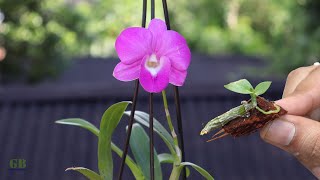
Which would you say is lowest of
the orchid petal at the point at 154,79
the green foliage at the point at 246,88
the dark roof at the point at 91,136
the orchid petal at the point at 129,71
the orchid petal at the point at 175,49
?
the dark roof at the point at 91,136

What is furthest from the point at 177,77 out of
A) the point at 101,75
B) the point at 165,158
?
the point at 101,75

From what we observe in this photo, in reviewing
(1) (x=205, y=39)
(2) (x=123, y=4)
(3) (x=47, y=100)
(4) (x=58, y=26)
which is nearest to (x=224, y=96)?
(3) (x=47, y=100)

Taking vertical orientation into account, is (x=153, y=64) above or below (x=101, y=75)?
below

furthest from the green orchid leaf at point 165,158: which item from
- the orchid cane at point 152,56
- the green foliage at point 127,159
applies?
the orchid cane at point 152,56

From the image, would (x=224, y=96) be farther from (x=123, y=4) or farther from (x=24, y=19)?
(x=123, y=4)

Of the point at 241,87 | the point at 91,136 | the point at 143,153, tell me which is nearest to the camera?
the point at 241,87

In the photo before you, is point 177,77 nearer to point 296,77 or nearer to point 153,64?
point 153,64

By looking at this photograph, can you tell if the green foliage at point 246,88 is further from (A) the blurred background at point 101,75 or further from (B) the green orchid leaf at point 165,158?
(A) the blurred background at point 101,75
